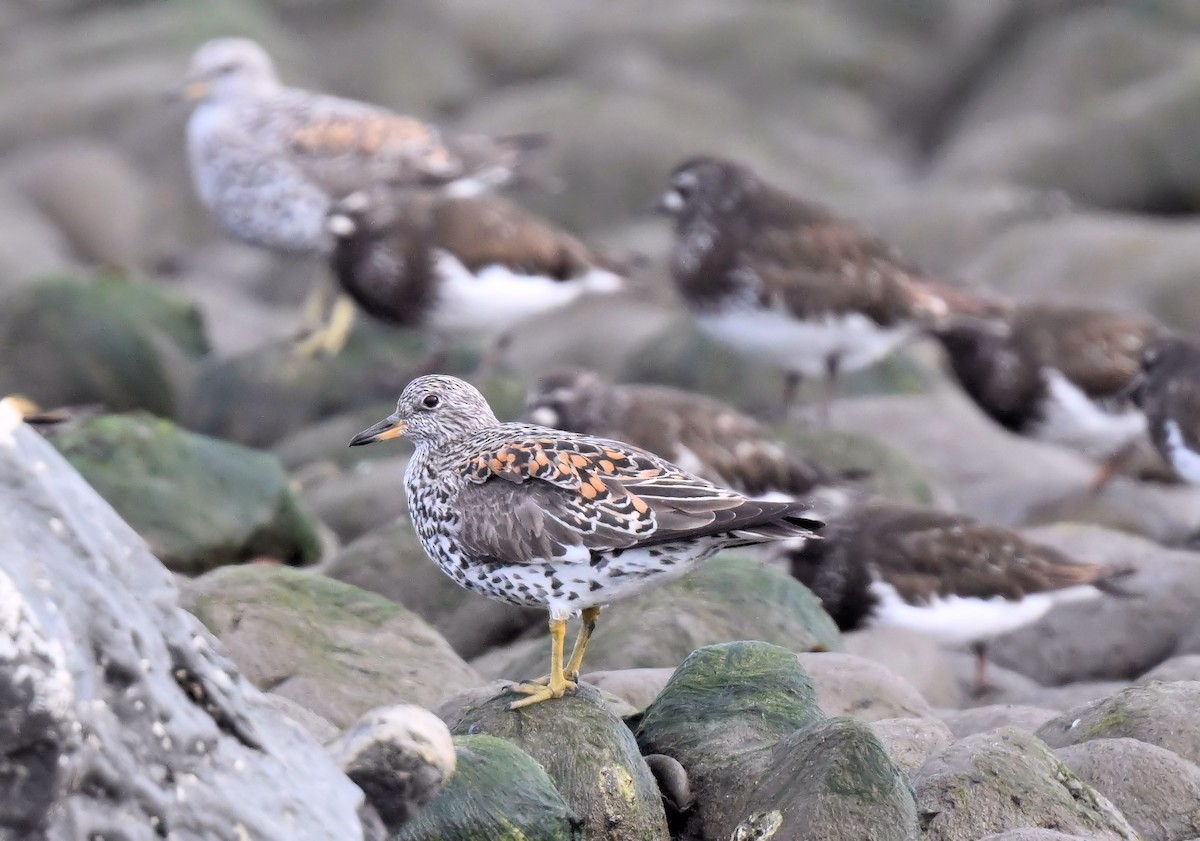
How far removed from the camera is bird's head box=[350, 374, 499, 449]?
17.4 ft

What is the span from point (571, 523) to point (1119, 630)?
3.96m

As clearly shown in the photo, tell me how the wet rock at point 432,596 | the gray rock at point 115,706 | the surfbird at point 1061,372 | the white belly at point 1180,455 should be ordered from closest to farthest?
1. the gray rock at point 115,706
2. the wet rock at point 432,596
3. the white belly at point 1180,455
4. the surfbird at point 1061,372

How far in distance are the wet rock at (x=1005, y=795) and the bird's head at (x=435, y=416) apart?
1758 mm

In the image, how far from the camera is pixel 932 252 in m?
16.0

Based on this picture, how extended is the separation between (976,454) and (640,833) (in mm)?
6750

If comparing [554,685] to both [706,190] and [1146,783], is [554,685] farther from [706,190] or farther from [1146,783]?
[706,190]

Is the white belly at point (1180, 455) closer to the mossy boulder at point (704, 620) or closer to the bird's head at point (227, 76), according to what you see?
the mossy boulder at point (704, 620)

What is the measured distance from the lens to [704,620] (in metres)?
6.07

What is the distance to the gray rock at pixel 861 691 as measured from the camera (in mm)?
5438

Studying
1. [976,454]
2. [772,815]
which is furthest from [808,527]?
[976,454]

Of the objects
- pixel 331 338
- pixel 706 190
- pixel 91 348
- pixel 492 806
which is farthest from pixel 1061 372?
pixel 492 806

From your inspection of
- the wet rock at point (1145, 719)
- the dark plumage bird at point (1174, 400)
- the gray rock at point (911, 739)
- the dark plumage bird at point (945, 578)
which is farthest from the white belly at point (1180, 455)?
the gray rock at point (911, 739)

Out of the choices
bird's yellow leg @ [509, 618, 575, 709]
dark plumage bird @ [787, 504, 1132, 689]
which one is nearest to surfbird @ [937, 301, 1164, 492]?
dark plumage bird @ [787, 504, 1132, 689]

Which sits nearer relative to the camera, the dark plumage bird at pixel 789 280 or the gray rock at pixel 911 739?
the gray rock at pixel 911 739
